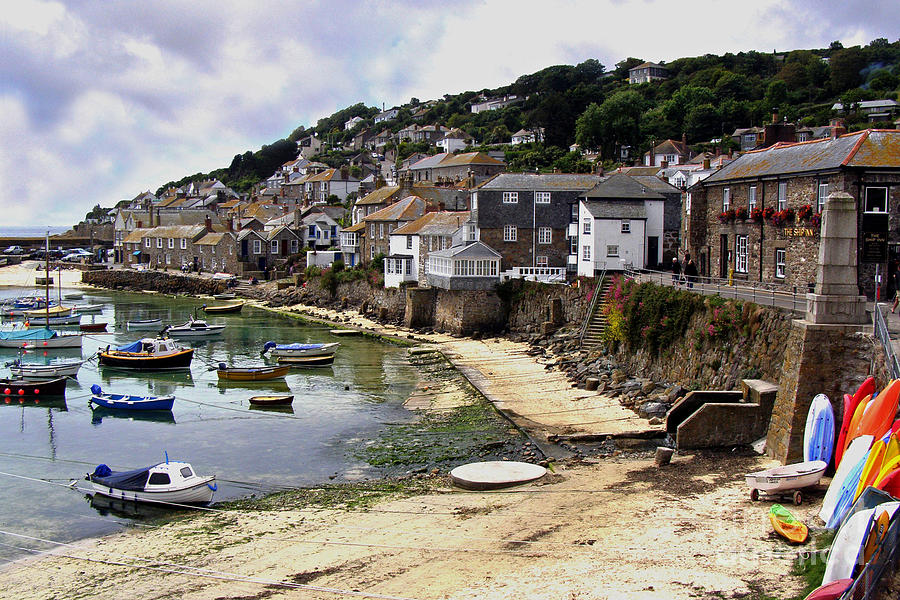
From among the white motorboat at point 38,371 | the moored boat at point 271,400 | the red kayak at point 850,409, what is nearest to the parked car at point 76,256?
the white motorboat at point 38,371

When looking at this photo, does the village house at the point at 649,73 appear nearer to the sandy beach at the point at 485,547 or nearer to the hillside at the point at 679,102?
the hillside at the point at 679,102

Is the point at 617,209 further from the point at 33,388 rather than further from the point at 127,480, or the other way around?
the point at 33,388

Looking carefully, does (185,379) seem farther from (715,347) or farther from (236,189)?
(236,189)

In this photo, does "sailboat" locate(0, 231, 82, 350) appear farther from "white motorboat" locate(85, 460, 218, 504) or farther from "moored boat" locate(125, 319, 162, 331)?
"white motorboat" locate(85, 460, 218, 504)

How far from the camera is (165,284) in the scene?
8094 centimetres

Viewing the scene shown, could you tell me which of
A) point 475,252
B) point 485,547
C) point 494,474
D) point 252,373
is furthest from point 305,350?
point 485,547

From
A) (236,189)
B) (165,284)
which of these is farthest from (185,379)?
(236,189)

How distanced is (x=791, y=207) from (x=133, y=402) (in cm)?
2543

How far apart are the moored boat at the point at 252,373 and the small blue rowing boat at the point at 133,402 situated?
5588 millimetres

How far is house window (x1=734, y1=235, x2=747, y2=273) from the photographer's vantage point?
104ft

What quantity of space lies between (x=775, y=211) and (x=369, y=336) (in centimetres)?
2530

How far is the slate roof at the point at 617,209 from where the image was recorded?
1527 inches

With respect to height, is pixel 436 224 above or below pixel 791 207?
above

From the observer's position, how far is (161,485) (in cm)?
2062
